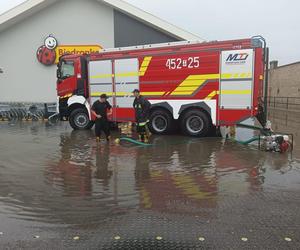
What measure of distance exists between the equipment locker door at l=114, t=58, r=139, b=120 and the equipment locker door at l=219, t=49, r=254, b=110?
3.12m

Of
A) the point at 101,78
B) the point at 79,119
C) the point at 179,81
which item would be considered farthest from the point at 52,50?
the point at 179,81

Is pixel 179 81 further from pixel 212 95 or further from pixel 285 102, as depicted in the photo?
pixel 285 102

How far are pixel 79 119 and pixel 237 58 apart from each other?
6.86 meters

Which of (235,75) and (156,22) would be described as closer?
(235,75)

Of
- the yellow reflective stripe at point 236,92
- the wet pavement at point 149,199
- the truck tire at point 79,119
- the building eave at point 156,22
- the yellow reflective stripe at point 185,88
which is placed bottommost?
the wet pavement at point 149,199

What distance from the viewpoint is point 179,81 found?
1270 cm

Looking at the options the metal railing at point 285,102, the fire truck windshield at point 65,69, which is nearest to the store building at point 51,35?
the fire truck windshield at point 65,69

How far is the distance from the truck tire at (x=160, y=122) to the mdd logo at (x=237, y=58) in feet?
9.20

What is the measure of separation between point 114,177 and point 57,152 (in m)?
3.38

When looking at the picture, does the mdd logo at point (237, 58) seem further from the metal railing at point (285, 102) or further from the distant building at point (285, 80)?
the distant building at point (285, 80)

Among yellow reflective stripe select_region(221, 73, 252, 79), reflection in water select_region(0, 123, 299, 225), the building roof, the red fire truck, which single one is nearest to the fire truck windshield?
the red fire truck

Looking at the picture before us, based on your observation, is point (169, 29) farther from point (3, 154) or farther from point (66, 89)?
point (3, 154)

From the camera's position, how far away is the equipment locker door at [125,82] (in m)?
13.4

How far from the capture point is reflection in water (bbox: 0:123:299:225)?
5438 mm
